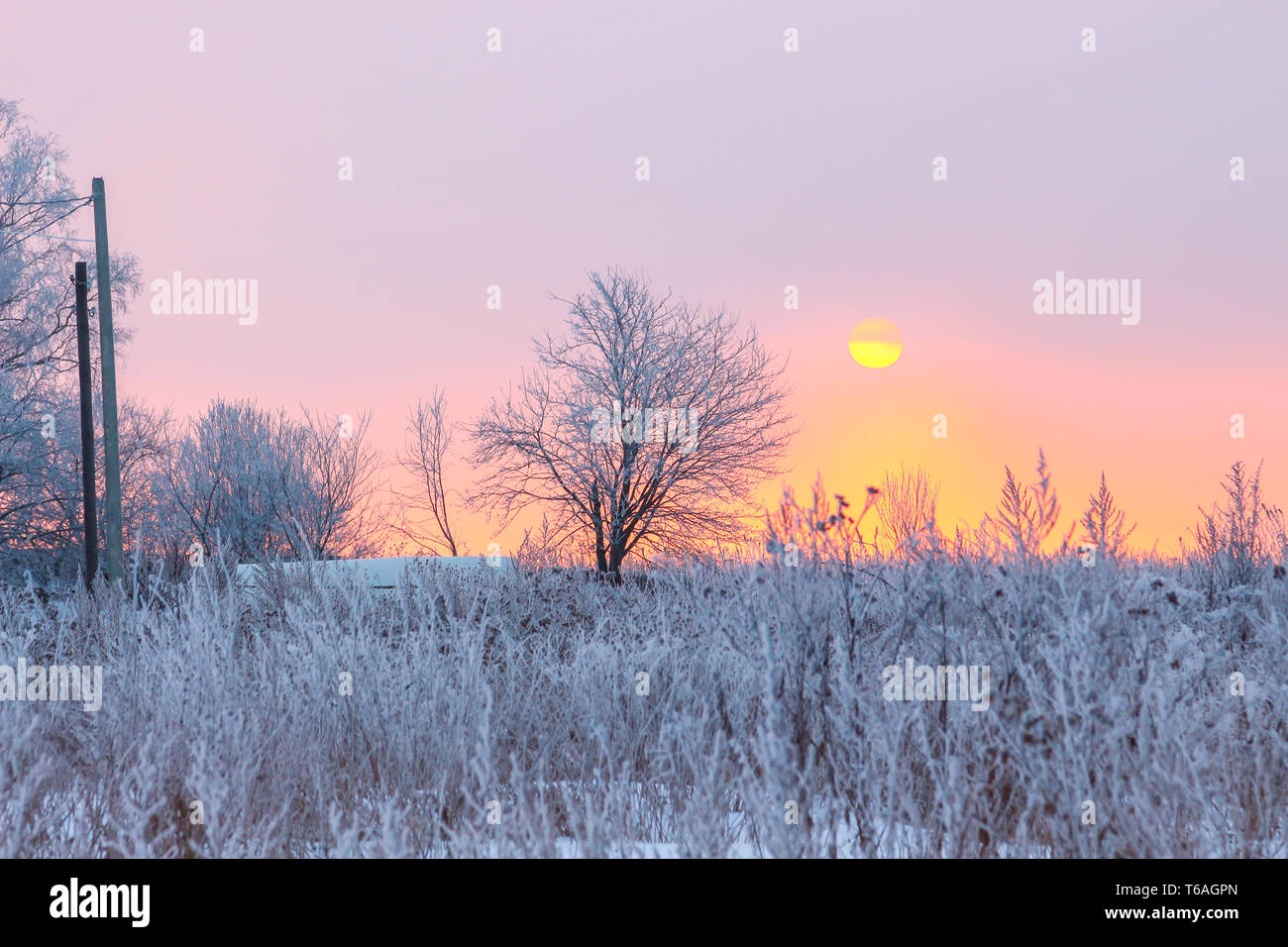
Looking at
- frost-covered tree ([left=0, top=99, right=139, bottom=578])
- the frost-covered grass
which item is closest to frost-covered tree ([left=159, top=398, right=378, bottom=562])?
frost-covered tree ([left=0, top=99, right=139, bottom=578])

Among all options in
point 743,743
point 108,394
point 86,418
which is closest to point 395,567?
point 108,394

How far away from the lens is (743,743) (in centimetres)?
588

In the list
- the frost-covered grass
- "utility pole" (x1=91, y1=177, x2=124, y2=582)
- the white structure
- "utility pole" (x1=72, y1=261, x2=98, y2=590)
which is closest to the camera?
the frost-covered grass

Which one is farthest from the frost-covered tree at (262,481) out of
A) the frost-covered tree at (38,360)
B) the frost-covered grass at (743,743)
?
the frost-covered grass at (743,743)

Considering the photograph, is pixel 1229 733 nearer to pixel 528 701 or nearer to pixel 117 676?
pixel 528 701

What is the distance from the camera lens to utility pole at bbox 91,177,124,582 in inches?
632

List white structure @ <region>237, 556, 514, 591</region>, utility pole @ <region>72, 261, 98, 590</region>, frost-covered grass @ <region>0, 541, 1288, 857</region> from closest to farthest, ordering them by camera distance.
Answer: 1. frost-covered grass @ <region>0, 541, 1288, 857</region>
2. white structure @ <region>237, 556, 514, 591</region>
3. utility pole @ <region>72, 261, 98, 590</region>

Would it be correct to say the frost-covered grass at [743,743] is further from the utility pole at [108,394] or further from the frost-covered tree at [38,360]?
the frost-covered tree at [38,360]

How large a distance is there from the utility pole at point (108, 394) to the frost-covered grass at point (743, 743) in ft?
32.3

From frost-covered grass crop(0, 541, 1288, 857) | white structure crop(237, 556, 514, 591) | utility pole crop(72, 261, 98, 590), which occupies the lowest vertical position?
frost-covered grass crop(0, 541, 1288, 857)

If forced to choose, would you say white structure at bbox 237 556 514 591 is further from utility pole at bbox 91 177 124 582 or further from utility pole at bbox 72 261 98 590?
utility pole at bbox 72 261 98 590

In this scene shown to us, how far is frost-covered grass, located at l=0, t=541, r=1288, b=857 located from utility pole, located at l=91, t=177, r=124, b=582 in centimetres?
985

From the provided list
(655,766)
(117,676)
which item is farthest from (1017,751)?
(117,676)
